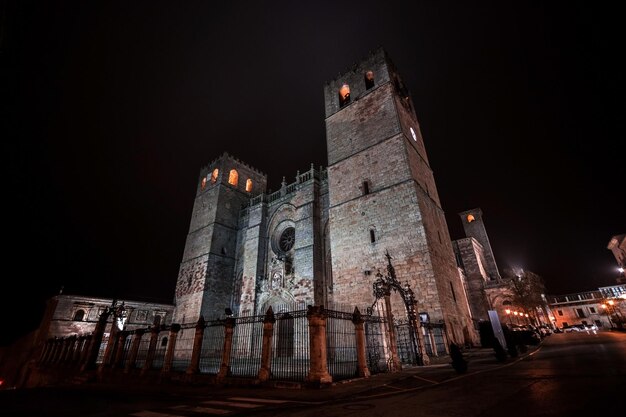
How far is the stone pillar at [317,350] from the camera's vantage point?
6762 mm

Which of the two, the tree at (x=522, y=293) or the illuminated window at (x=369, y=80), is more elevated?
the illuminated window at (x=369, y=80)

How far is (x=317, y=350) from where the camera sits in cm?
716

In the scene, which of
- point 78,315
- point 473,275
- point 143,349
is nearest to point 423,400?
point 143,349

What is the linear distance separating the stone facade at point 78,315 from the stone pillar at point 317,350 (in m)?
21.0

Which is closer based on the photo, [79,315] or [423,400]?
[423,400]

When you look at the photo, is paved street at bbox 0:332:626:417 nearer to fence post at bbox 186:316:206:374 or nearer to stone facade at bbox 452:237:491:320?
fence post at bbox 186:316:206:374

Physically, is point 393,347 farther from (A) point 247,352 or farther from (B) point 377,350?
(A) point 247,352

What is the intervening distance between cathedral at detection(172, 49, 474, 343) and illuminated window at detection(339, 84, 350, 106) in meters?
0.08

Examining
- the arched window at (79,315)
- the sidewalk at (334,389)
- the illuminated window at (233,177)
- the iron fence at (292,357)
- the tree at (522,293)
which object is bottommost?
the sidewalk at (334,389)

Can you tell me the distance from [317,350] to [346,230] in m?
9.47

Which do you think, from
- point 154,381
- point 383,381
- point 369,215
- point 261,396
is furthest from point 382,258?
point 154,381

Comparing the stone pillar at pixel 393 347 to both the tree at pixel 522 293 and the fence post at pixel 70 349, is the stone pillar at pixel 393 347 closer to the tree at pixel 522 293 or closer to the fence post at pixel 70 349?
the fence post at pixel 70 349

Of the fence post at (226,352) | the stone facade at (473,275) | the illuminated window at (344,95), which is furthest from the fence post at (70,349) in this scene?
the stone facade at (473,275)

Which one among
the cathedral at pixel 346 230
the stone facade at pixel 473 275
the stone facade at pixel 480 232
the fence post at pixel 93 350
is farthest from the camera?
the stone facade at pixel 480 232
